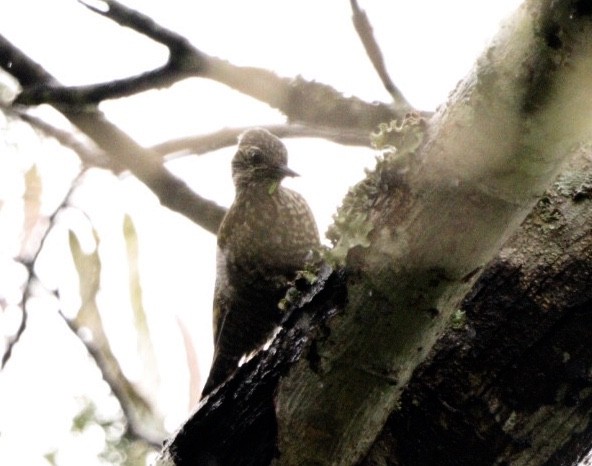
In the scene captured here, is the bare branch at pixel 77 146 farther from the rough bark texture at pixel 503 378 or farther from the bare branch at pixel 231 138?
the rough bark texture at pixel 503 378

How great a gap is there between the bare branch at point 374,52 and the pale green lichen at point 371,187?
113cm

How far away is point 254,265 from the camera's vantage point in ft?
11.4

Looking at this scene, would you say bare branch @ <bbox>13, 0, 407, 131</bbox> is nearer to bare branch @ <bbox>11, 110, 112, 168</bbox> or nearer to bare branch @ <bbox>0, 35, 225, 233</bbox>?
bare branch @ <bbox>0, 35, 225, 233</bbox>

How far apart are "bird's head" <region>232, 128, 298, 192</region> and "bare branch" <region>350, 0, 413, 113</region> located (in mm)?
1053

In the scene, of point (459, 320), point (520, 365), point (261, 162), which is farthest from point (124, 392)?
point (261, 162)

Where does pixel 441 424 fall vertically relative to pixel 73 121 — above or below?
below

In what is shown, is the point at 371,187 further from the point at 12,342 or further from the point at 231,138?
the point at 12,342

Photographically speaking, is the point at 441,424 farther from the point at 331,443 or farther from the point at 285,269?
the point at 285,269

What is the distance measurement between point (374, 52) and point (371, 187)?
1.25 m

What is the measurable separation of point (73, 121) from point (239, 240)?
1199mm

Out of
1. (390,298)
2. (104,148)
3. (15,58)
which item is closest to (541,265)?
(390,298)

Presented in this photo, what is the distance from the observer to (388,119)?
9.41ft

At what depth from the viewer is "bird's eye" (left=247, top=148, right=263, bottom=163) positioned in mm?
4004

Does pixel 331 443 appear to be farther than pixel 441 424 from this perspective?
No
